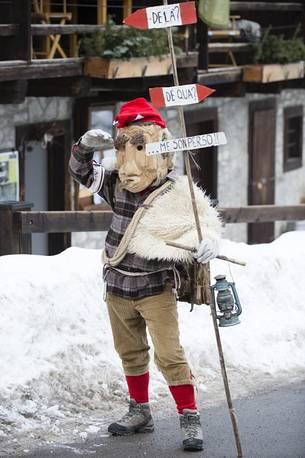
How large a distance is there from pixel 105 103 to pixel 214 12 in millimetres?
1821

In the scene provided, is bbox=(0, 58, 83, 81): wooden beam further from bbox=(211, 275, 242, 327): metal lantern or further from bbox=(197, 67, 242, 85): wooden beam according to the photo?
bbox=(211, 275, 242, 327): metal lantern

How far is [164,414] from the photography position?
6.08 meters

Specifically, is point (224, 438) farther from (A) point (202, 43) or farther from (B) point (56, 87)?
(A) point (202, 43)

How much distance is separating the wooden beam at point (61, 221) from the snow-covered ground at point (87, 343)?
0.41 metres

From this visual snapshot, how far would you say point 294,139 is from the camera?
57.0ft

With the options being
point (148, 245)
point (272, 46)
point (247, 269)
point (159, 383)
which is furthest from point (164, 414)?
point (272, 46)

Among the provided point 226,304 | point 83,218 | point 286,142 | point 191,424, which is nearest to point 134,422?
point 191,424

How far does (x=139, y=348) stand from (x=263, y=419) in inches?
38.1

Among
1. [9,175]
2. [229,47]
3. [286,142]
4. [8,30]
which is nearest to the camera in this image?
[8,30]

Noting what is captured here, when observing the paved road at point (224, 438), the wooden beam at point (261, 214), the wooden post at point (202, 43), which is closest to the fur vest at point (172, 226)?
the paved road at point (224, 438)

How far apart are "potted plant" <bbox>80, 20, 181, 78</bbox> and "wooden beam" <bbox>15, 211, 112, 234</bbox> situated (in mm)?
3125

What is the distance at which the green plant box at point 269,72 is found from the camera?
13.4 metres

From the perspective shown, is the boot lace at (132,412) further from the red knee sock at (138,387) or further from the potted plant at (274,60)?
the potted plant at (274,60)

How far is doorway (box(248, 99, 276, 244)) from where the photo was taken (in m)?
15.6
